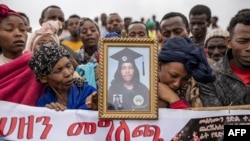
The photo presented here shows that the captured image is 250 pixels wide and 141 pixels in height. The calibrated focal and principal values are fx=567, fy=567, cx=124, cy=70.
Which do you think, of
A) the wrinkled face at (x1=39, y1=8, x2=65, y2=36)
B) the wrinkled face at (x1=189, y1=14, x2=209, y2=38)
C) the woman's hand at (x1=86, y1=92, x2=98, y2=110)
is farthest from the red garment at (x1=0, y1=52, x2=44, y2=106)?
the wrinkled face at (x1=39, y1=8, x2=65, y2=36)

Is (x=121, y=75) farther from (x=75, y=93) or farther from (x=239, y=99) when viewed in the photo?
(x=239, y=99)

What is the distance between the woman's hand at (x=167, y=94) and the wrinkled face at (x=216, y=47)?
198 cm

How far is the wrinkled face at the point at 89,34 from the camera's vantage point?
21.5 ft

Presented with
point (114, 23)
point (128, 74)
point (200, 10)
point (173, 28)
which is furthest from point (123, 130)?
point (114, 23)

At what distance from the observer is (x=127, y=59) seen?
389 cm

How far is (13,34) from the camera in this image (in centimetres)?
444

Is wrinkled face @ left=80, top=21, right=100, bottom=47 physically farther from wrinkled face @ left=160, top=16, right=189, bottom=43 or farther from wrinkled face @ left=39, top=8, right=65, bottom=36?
wrinkled face @ left=160, top=16, right=189, bottom=43

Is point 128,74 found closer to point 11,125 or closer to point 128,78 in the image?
point 128,78

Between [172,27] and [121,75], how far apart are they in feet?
6.30

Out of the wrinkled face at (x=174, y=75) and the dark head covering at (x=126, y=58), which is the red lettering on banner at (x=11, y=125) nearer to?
the dark head covering at (x=126, y=58)

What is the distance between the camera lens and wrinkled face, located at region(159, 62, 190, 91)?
13.0 ft

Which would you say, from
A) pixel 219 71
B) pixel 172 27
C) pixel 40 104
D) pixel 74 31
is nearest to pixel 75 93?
pixel 40 104

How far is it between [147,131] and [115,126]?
228 mm

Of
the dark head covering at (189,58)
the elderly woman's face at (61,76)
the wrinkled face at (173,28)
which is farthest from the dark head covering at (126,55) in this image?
the wrinkled face at (173,28)
